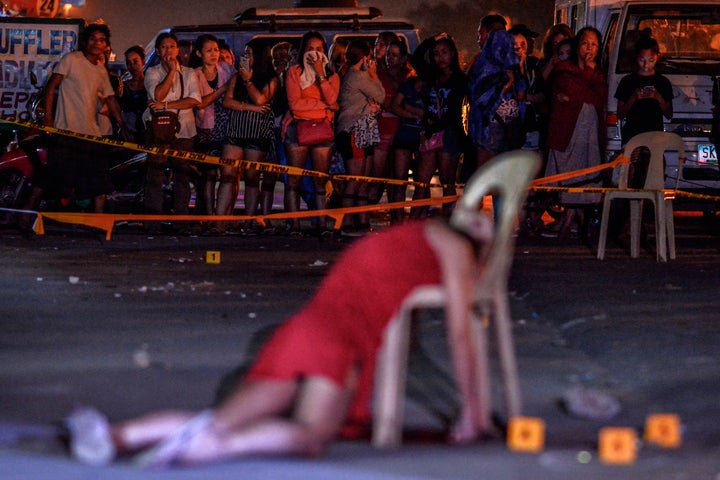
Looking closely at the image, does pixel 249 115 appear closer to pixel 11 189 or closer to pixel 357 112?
pixel 357 112

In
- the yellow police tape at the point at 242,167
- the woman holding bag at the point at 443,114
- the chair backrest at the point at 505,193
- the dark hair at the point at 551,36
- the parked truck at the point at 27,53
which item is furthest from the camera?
the parked truck at the point at 27,53

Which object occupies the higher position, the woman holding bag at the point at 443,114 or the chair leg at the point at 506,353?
the woman holding bag at the point at 443,114

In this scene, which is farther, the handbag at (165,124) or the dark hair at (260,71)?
the dark hair at (260,71)

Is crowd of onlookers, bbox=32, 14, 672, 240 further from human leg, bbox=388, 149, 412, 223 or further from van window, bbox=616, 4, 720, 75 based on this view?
van window, bbox=616, 4, 720, 75

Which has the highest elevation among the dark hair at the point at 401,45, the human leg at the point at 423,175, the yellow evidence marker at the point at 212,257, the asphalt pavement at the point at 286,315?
the dark hair at the point at 401,45

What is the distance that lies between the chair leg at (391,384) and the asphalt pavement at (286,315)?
0.23 ft

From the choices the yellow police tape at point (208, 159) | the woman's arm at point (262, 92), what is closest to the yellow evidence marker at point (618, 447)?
the yellow police tape at point (208, 159)

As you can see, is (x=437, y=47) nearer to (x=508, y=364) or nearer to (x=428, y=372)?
(x=428, y=372)

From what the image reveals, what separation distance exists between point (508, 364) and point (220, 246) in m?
7.70

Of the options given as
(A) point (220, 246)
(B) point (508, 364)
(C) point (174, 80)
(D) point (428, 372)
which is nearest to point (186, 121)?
(C) point (174, 80)

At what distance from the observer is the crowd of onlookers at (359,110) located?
13016 millimetres

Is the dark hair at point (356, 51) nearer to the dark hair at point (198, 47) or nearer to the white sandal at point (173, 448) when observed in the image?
the dark hair at point (198, 47)

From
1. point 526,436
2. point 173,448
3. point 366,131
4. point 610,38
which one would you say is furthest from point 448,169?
Answer: point 173,448

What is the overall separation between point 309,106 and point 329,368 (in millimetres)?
8683
